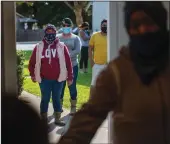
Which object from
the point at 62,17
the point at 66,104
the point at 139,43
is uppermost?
the point at 62,17

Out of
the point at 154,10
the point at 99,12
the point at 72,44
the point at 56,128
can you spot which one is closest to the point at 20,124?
the point at 56,128

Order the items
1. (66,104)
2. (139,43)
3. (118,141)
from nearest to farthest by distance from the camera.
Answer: (139,43) → (118,141) → (66,104)

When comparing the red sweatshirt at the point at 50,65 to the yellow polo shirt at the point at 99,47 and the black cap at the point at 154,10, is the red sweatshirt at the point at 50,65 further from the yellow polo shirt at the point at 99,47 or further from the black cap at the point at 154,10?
the black cap at the point at 154,10

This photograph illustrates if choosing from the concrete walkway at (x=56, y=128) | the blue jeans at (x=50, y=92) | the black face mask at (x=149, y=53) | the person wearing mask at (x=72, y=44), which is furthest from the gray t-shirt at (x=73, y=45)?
the black face mask at (x=149, y=53)

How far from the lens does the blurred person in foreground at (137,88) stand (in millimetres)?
1702

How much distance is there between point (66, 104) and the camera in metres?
1.97

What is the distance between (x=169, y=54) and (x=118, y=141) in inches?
16.3

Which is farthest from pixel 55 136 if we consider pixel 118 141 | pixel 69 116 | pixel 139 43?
pixel 139 43

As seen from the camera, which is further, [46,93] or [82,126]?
[46,93]

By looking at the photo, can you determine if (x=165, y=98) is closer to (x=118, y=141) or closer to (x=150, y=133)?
(x=150, y=133)

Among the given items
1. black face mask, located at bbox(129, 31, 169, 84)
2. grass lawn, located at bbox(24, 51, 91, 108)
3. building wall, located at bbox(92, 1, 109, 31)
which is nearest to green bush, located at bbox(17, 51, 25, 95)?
grass lawn, located at bbox(24, 51, 91, 108)

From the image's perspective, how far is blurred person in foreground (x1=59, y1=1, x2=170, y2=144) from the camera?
1.70 meters

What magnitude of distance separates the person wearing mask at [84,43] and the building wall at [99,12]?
7cm

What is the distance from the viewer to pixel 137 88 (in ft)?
5.73
